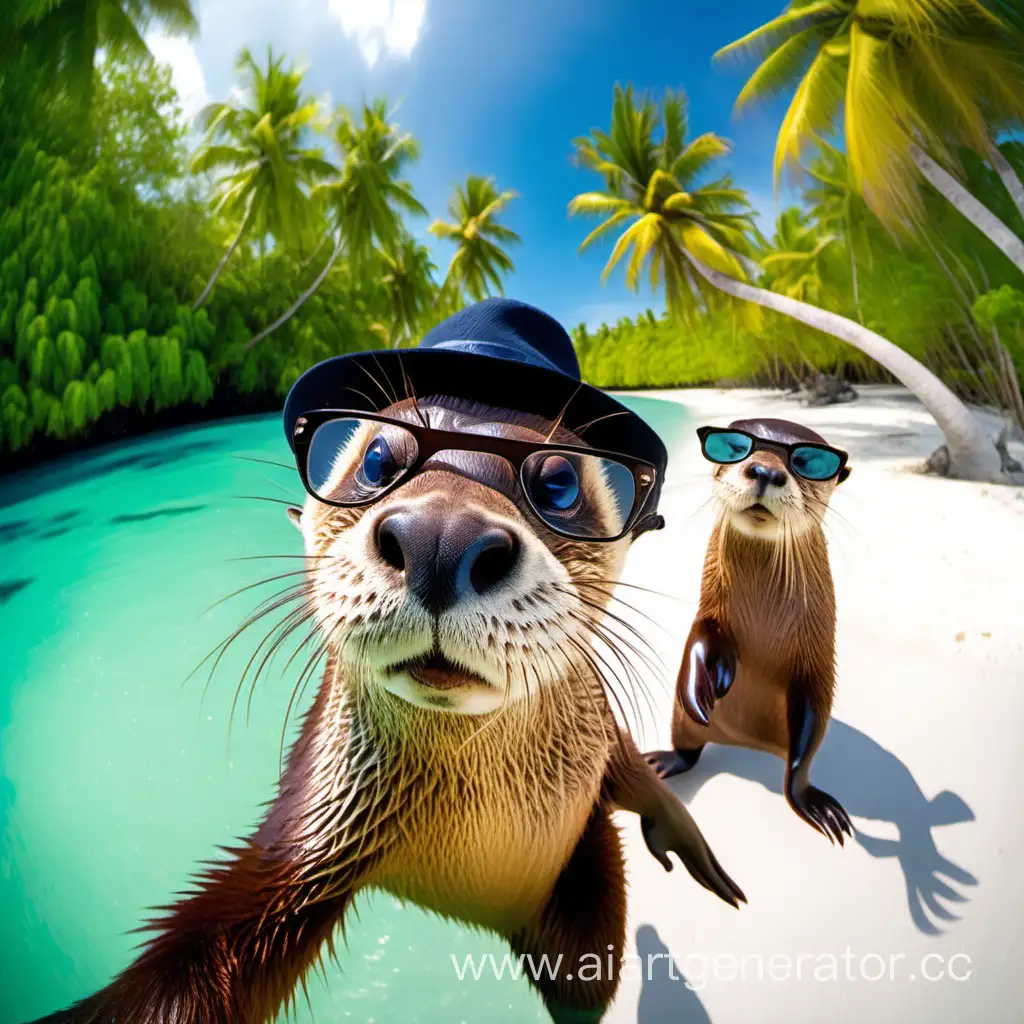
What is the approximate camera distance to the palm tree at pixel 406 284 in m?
11.2

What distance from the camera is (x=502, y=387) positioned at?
71 centimetres

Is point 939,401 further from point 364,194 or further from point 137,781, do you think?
point 364,194

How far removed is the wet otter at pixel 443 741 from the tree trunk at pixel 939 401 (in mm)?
1782

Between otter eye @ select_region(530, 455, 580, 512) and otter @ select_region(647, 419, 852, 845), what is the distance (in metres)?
0.34

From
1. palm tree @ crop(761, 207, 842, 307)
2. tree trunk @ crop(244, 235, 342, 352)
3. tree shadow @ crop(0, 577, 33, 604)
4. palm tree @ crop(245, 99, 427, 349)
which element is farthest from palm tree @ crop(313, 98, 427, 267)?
tree shadow @ crop(0, 577, 33, 604)

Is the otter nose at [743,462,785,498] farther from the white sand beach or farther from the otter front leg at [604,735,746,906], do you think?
the otter front leg at [604,735,746,906]

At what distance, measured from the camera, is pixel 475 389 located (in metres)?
0.71

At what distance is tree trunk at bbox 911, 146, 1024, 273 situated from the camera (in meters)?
2.14

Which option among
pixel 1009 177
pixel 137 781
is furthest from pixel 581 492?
pixel 1009 177

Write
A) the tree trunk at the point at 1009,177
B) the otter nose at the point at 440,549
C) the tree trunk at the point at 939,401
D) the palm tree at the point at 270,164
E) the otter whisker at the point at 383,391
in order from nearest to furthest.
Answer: the otter nose at the point at 440,549, the otter whisker at the point at 383,391, the tree trunk at the point at 939,401, the tree trunk at the point at 1009,177, the palm tree at the point at 270,164

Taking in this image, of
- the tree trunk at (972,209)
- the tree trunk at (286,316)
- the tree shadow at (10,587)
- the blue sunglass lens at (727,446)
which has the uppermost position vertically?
the tree trunk at (286,316)

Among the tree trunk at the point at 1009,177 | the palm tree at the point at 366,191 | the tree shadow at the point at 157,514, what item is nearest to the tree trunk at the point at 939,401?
the tree trunk at the point at 1009,177

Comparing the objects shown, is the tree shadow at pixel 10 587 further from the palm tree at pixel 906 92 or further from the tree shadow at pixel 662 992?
the palm tree at pixel 906 92

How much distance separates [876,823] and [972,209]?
2781mm
